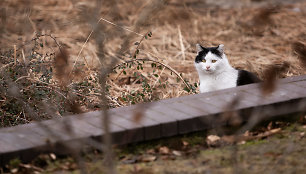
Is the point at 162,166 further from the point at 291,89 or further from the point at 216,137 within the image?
the point at 291,89

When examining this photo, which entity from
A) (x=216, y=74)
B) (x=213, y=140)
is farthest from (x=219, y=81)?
(x=213, y=140)

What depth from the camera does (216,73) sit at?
4949 mm

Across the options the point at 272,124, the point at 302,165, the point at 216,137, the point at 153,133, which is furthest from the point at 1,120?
the point at 302,165

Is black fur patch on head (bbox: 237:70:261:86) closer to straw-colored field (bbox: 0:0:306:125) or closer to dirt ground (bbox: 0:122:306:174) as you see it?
straw-colored field (bbox: 0:0:306:125)

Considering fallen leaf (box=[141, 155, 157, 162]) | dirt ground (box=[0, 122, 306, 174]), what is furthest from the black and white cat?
fallen leaf (box=[141, 155, 157, 162])

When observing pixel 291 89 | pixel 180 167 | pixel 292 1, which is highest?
pixel 292 1

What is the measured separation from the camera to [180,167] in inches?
A: 122

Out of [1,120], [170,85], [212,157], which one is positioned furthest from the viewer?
[170,85]

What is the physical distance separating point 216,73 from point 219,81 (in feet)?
0.50

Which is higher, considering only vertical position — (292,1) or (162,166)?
(292,1)

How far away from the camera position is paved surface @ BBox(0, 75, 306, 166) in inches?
122

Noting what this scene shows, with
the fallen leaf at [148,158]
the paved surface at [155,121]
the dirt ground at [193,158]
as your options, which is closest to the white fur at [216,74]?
the paved surface at [155,121]

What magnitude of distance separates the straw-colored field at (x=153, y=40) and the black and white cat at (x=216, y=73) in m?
0.23

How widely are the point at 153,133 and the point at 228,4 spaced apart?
599 cm
